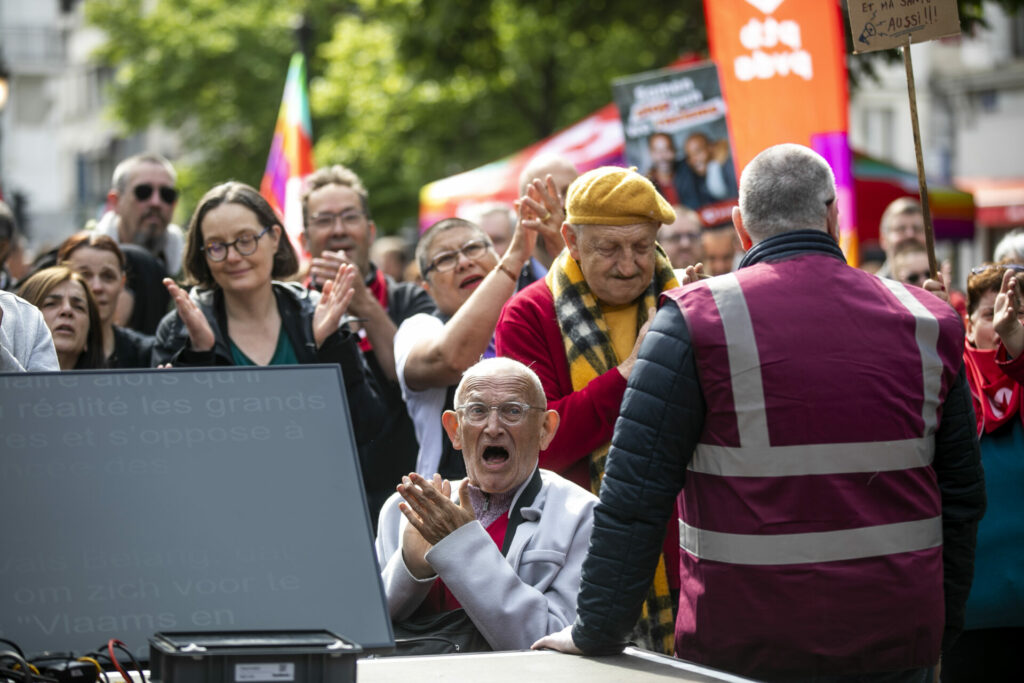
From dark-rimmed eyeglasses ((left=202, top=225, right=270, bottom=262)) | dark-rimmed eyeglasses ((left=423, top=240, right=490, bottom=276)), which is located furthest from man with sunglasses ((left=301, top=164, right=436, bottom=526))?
dark-rimmed eyeglasses ((left=202, top=225, right=270, bottom=262))

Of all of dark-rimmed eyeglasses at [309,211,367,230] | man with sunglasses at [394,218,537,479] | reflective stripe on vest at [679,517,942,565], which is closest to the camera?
reflective stripe on vest at [679,517,942,565]

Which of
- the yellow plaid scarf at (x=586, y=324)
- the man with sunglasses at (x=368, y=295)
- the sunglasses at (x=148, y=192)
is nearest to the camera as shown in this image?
the yellow plaid scarf at (x=586, y=324)

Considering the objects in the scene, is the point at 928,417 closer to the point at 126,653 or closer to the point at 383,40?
the point at 126,653

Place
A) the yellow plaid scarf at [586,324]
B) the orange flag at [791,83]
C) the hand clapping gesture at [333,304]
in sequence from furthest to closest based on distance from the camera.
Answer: the orange flag at [791,83], the hand clapping gesture at [333,304], the yellow plaid scarf at [586,324]

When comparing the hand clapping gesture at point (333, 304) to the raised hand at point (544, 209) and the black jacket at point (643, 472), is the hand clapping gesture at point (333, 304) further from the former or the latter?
the black jacket at point (643, 472)

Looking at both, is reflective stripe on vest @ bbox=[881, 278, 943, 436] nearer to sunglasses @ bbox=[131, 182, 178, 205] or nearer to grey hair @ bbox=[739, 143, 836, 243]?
grey hair @ bbox=[739, 143, 836, 243]

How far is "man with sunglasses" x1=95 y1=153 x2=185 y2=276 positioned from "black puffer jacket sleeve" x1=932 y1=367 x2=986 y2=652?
16.3 ft

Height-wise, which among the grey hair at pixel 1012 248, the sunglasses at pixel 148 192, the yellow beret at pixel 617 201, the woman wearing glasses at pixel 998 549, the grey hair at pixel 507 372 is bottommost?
the woman wearing glasses at pixel 998 549

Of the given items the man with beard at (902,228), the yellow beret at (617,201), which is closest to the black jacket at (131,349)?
the yellow beret at (617,201)

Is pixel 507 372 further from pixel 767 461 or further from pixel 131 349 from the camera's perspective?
pixel 131 349

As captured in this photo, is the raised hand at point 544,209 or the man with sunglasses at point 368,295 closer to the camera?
the raised hand at point 544,209

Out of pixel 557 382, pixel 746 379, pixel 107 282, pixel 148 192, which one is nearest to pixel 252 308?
pixel 107 282

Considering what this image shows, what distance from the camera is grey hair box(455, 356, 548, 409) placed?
13.9 feet

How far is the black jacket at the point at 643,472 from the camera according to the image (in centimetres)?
319
